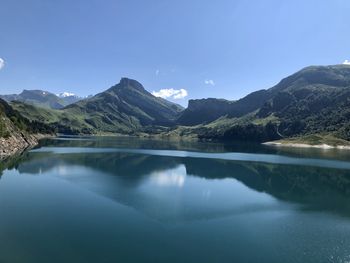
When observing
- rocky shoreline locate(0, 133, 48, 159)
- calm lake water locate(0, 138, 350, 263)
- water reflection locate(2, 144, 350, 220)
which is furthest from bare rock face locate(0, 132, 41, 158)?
calm lake water locate(0, 138, 350, 263)

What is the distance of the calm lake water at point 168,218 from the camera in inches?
1577

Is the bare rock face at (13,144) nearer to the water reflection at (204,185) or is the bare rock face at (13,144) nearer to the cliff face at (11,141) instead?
the cliff face at (11,141)

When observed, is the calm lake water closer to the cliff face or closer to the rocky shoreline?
the rocky shoreline

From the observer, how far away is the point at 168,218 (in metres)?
56.5

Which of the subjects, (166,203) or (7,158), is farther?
(7,158)

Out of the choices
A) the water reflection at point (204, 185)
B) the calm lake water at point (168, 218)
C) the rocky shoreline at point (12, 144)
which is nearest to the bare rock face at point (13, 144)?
the rocky shoreline at point (12, 144)

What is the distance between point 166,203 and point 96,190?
814 inches

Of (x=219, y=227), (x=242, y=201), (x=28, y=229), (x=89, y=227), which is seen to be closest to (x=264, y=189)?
(x=242, y=201)

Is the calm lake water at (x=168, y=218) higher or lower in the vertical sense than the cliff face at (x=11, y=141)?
lower

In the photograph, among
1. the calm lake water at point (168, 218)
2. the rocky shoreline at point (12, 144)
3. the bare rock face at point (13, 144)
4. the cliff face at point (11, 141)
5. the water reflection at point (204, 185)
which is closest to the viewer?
the calm lake water at point (168, 218)

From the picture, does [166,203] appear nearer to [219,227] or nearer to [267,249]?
[219,227]

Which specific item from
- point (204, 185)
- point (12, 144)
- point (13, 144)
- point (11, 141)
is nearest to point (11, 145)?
point (12, 144)

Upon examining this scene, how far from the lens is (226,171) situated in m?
127

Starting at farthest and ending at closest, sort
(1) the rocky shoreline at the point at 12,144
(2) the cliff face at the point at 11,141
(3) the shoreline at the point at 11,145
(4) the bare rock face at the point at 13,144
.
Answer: (2) the cliff face at the point at 11,141 → (4) the bare rock face at the point at 13,144 → (1) the rocky shoreline at the point at 12,144 → (3) the shoreline at the point at 11,145
